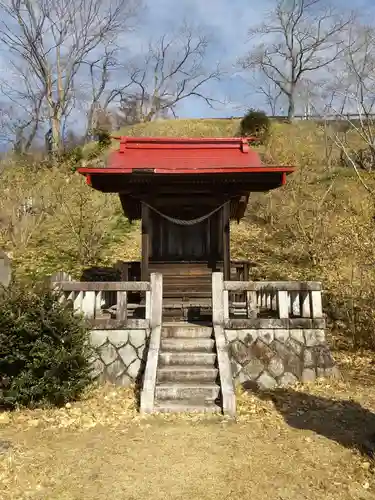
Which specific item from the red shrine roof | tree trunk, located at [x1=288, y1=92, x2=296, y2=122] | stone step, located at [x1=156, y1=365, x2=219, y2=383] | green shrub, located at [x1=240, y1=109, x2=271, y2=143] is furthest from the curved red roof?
tree trunk, located at [x1=288, y1=92, x2=296, y2=122]

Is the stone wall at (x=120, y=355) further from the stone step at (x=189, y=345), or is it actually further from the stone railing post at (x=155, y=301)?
the stone step at (x=189, y=345)

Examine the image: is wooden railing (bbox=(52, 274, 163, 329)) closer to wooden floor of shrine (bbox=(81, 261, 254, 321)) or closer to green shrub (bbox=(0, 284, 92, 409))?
green shrub (bbox=(0, 284, 92, 409))

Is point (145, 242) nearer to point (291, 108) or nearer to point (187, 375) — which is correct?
point (187, 375)

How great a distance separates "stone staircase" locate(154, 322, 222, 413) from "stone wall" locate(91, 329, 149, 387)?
0.49 meters

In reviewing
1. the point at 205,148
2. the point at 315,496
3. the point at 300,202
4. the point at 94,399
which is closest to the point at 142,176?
the point at 205,148

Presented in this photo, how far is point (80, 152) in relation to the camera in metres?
31.1

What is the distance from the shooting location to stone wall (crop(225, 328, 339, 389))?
7922 mm

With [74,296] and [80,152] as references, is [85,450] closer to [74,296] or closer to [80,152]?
[74,296]

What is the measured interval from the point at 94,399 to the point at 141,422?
4.36 feet

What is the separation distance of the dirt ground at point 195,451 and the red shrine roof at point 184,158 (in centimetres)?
442

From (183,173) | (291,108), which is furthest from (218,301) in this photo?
(291,108)

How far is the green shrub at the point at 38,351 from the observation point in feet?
21.5

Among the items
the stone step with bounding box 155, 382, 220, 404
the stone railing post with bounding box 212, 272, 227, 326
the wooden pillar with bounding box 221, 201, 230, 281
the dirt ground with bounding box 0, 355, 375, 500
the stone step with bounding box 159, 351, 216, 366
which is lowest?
the dirt ground with bounding box 0, 355, 375, 500

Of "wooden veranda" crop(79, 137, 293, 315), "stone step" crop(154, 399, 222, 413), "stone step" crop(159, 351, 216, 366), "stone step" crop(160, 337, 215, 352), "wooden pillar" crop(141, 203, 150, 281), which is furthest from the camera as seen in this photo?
"wooden pillar" crop(141, 203, 150, 281)
